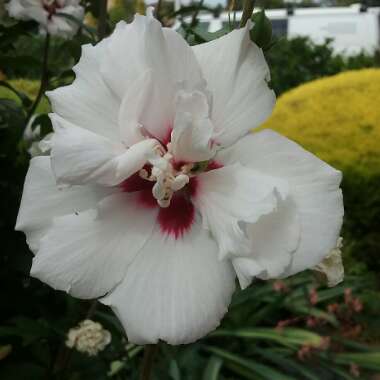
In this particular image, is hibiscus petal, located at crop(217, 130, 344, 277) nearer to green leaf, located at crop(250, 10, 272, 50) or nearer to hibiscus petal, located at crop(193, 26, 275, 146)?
hibiscus petal, located at crop(193, 26, 275, 146)

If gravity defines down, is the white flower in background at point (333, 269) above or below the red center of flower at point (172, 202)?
below

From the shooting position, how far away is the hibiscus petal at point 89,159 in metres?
0.50

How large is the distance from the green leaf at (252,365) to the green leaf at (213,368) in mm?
33

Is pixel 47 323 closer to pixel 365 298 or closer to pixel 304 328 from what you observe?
pixel 304 328

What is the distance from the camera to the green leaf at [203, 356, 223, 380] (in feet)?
6.75

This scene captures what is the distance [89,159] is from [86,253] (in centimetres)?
9

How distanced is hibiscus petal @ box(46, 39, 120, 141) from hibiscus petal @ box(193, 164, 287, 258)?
0.10m

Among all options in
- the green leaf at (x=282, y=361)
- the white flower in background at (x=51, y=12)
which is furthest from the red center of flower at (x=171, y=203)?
the green leaf at (x=282, y=361)

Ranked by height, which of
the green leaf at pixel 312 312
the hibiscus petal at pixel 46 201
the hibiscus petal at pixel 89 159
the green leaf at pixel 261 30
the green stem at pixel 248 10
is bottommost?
the green leaf at pixel 312 312

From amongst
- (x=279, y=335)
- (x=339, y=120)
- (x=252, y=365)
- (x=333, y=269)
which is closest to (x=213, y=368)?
(x=252, y=365)

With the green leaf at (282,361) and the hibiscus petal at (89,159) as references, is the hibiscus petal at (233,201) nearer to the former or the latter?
the hibiscus petal at (89,159)

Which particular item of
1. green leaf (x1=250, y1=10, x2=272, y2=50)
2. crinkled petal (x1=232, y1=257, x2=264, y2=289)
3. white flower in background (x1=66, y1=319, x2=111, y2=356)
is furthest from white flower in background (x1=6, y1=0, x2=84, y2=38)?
crinkled petal (x1=232, y1=257, x2=264, y2=289)

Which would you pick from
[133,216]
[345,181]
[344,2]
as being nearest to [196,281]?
[133,216]

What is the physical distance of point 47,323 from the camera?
1.50 metres
